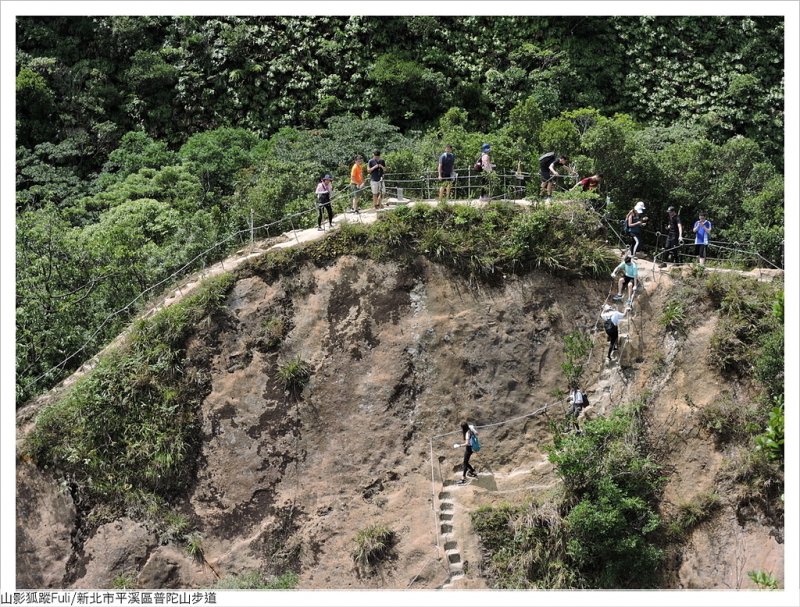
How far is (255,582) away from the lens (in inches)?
804

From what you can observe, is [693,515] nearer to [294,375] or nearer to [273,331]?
[294,375]

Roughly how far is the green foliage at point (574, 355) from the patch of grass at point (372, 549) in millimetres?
4911

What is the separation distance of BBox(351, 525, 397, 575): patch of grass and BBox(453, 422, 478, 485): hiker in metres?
1.87

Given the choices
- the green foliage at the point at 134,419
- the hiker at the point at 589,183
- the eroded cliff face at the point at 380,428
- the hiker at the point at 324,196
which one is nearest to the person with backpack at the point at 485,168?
the hiker at the point at 589,183

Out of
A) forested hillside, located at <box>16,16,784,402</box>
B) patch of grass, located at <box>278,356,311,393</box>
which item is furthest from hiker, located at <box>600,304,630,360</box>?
forested hillside, located at <box>16,16,784,402</box>

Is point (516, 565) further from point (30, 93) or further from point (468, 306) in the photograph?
point (30, 93)

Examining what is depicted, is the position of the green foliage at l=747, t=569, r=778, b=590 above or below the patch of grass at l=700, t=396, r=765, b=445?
below

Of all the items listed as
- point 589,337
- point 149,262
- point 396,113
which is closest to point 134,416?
point 149,262

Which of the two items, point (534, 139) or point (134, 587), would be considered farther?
point (534, 139)

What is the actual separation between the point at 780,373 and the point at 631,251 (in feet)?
15.1

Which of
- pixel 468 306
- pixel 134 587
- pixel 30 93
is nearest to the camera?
pixel 134 587

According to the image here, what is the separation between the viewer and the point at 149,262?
25.3 meters

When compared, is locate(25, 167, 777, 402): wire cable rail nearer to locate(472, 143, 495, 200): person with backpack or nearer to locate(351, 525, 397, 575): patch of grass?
locate(472, 143, 495, 200): person with backpack

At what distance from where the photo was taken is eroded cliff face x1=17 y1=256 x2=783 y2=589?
20.5 m
